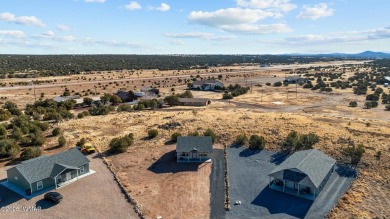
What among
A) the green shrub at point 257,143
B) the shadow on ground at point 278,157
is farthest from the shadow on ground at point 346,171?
the green shrub at point 257,143

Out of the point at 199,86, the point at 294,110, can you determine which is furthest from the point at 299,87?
the point at 294,110

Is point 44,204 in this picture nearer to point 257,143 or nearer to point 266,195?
point 266,195

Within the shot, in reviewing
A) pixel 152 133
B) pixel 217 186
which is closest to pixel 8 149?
pixel 152 133

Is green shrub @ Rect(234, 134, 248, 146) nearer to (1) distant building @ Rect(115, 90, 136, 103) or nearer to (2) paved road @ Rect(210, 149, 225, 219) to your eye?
(2) paved road @ Rect(210, 149, 225, 219)

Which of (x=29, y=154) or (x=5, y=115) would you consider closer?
(x=29, y=154)

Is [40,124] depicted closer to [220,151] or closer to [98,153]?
[98,153]

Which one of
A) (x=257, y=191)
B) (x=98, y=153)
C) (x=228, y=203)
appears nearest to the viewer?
(x=228, y=203)

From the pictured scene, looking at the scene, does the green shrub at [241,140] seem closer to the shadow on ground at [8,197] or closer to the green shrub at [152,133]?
the green shrub at [152,133]
